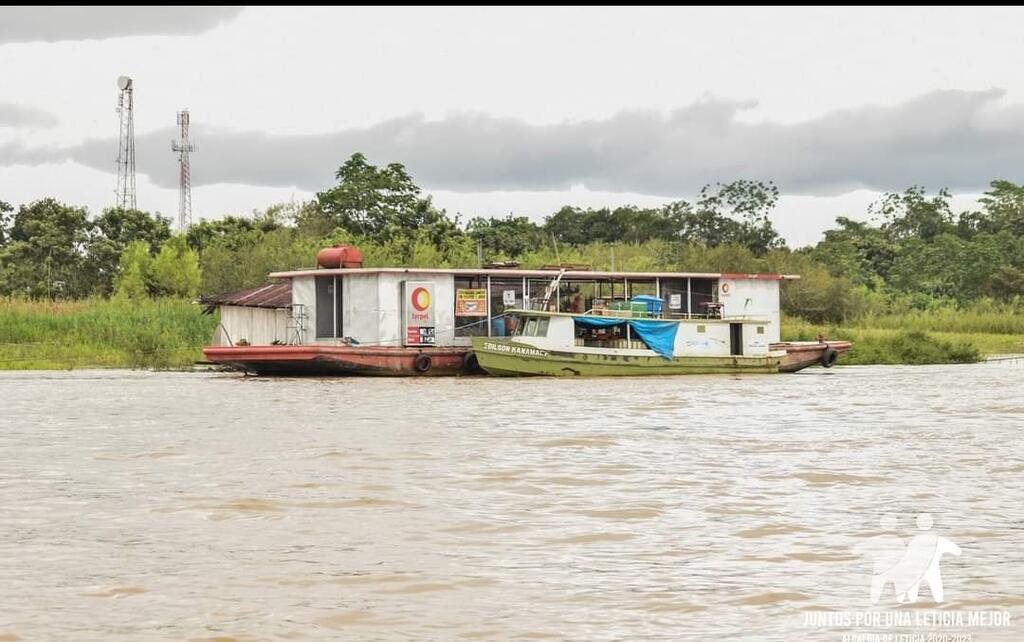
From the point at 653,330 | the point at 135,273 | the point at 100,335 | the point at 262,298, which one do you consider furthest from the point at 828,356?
the point at 135,273

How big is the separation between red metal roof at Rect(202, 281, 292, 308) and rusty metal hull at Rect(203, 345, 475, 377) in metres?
4.06

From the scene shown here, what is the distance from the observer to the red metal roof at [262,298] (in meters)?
36.8

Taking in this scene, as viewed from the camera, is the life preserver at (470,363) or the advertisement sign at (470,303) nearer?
the life preserver at (470,363)

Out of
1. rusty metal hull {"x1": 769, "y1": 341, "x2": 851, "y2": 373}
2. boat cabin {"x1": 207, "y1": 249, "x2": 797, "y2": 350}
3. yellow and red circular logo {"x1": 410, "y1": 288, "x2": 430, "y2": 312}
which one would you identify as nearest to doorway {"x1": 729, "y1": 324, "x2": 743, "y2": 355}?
boat cabin {"x1": 207, "y1": 249, "x2": 797, "y2": 350}

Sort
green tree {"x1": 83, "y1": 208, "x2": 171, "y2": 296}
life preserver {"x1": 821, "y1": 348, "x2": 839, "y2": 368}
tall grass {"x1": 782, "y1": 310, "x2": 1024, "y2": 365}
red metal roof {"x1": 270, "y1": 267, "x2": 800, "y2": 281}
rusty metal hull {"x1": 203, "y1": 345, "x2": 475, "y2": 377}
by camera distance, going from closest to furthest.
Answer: rusty metal hull {"x1": 203, "y1": 345, "x2": 475, "y2": 377}
red metal roof {"x1": 270, "y1": 267, "x2": 800, "y2": 281}
life preserver {"x1": 821, "y1": 348, "x2": 839, "y2": 368}
tall grass {"x1": 782, "y1": 310, "x2": 1024, "y2": 365}
green tree {"x1": 83, "y1": 208, "x2": 171, "y2": 296}

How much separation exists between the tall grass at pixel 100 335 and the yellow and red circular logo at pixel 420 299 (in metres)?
7.62

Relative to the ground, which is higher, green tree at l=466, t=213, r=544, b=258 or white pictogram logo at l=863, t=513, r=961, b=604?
green tree at l=466, t=213, r=544, b=258

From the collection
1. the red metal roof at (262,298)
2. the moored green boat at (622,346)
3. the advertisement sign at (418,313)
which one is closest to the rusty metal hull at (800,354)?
the moored green boat at (622,346)

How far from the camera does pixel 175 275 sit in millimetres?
48125

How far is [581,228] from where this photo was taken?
71188 millimetres

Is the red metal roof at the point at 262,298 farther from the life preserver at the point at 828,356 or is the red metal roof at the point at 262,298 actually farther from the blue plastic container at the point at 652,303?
the life preserver at the point at 828,356

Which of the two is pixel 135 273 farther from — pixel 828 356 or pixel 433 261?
pixel 828 356

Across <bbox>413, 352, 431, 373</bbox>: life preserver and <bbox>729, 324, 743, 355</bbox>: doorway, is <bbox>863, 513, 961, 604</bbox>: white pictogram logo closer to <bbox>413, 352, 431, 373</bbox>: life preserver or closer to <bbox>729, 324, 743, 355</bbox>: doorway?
<bbox>413, 352, 431, 373</bbox>: life preserver

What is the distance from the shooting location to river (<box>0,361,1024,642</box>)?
702 cm
